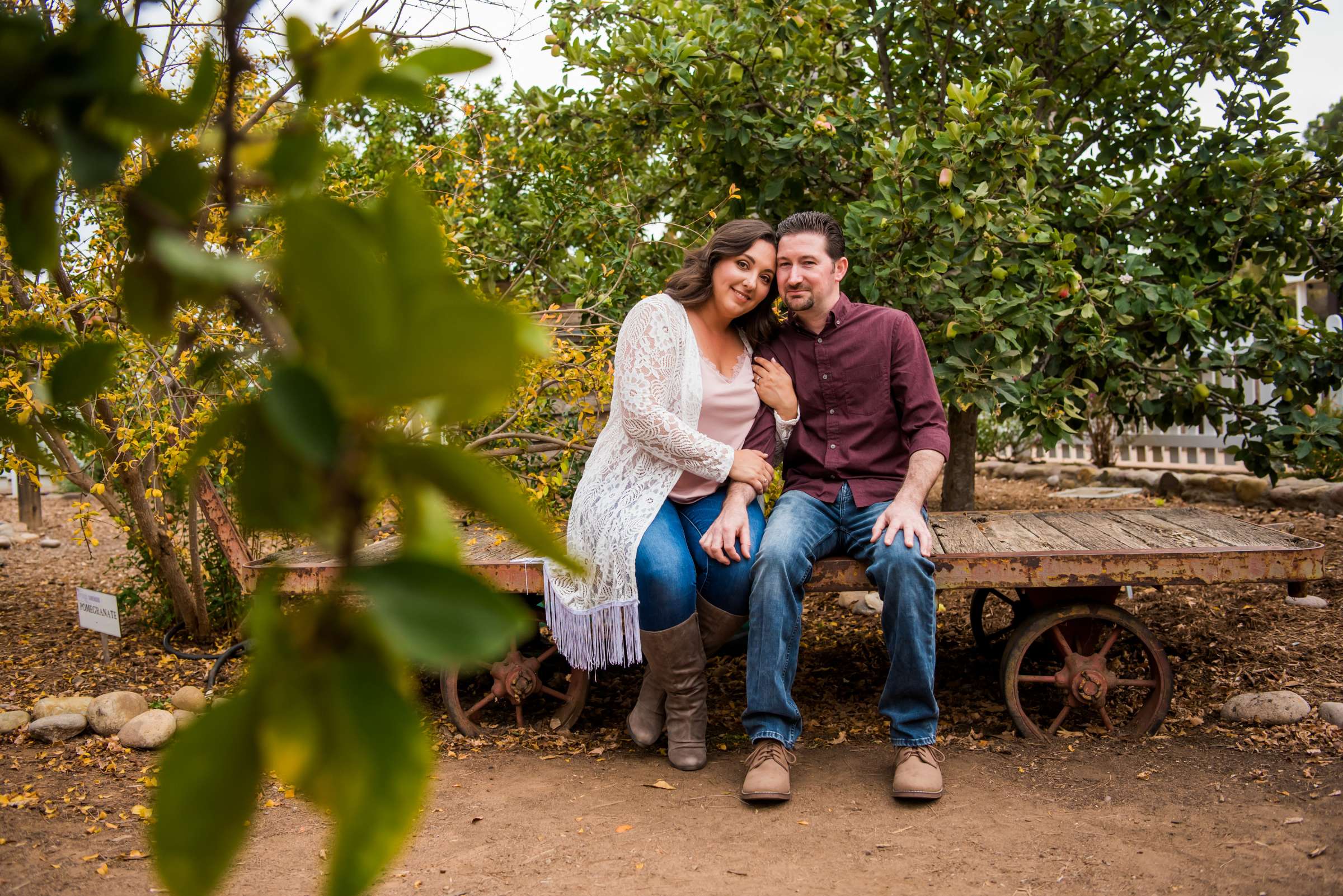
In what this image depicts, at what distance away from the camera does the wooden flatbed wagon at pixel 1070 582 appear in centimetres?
297

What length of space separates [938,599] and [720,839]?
301 centimetres

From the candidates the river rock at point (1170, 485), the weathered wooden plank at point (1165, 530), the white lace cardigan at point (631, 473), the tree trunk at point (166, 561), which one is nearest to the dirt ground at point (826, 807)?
the tree trunk at point (166, 561)

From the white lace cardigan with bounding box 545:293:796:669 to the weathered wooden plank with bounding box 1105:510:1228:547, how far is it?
142cm

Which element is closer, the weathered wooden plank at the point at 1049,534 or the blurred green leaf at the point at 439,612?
the blurred green leaf at the point at 439,612

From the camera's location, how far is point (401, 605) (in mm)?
302

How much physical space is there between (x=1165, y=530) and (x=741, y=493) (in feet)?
4.89

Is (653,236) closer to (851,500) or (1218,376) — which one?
(851,500)

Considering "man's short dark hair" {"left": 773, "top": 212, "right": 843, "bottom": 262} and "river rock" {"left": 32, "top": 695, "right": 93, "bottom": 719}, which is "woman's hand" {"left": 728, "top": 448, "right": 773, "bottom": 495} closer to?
"man's short dark hair" {"left": 773, "top": 212, "right": 843, "bottom": 262}

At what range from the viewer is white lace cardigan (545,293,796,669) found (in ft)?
9.76

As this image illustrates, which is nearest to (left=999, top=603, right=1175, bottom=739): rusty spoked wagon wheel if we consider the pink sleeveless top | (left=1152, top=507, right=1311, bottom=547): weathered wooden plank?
(left=1152, top=507, right=1311, bottom=547): weathered wooden plank

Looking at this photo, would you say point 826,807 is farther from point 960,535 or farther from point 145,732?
point 145,732

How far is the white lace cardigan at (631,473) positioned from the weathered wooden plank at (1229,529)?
159cm

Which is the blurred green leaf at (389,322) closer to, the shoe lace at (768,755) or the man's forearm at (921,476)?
the shoe lace at (768,755)

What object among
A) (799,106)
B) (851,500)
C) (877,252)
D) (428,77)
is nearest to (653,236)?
(799,106)
